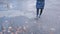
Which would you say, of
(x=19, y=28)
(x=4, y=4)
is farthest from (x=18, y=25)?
(x=4, y=4)

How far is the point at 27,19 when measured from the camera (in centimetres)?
852

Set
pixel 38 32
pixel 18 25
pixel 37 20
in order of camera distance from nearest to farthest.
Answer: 1. pixel 38 32
2. pixel 18 25
3. pixel 37 20

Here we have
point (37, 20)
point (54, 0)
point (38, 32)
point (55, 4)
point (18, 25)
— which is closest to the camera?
point (38, 32)

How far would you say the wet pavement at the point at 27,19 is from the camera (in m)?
7.34

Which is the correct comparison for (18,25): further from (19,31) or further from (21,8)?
(21,8)

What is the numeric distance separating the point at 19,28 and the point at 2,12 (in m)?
2.36

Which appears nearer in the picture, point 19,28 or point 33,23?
point 19,28

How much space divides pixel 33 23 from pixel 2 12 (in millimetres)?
2259

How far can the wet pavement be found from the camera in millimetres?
7344

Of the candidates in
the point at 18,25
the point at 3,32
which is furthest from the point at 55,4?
the point at 3,32

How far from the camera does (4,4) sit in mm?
11039

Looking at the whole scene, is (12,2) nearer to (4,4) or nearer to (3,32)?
(4,4)

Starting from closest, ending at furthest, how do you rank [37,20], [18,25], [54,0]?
[18,25]
[37,20]
[54,0]

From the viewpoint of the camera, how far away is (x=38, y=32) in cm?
712
